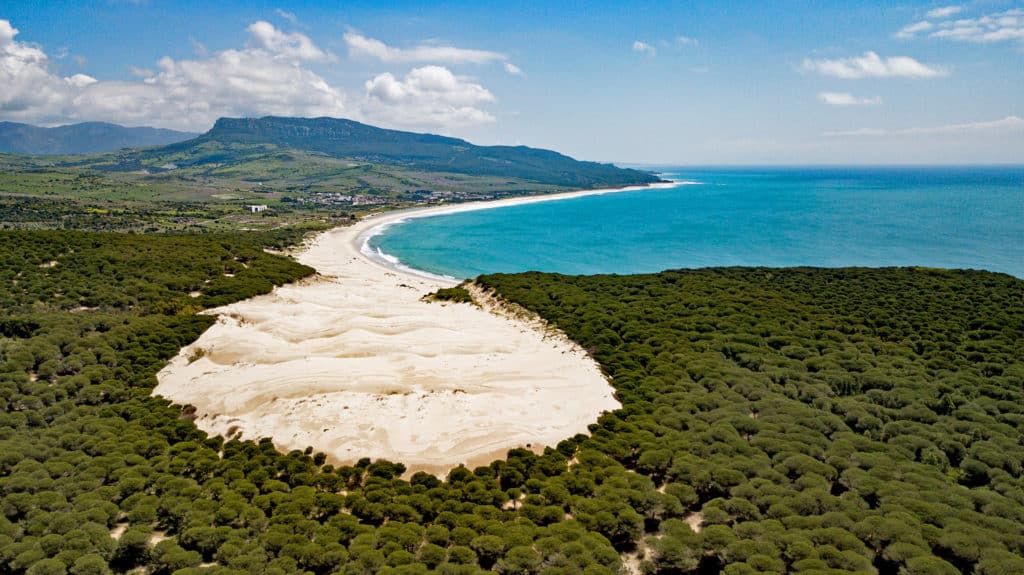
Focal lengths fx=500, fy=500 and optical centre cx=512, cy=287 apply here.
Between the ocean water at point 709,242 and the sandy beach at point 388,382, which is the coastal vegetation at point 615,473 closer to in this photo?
the sandy beach at point 388,382

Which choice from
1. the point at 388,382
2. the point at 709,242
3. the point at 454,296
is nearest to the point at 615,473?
the point at 388,382

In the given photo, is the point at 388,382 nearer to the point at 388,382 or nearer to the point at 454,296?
the point at 388,382

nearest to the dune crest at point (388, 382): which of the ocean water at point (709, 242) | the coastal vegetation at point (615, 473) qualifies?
the coastal vegetation at point (615, 473)

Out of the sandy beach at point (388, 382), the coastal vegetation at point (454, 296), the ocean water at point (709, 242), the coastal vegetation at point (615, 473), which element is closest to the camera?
the coastal vegetation at point (615, 473)

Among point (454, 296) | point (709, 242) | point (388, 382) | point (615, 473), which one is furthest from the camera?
point (709, 242)

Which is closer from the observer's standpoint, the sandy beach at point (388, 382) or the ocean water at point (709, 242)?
the sandy beach at point (388, 382)

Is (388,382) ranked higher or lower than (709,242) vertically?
lower

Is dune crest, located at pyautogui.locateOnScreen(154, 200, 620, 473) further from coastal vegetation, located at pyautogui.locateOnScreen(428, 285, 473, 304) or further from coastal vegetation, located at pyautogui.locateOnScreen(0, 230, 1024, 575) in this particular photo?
coastal vegetation, located at pyautogui.locateOnScreen(428, 285, 473, 304)
